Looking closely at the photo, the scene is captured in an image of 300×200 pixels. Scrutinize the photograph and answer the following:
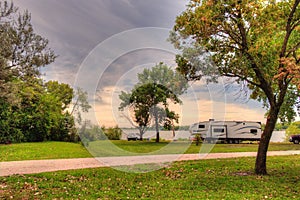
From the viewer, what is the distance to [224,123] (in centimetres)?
3362

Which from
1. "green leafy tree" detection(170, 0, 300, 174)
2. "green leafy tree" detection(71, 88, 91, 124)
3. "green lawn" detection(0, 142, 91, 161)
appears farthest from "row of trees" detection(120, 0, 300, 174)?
"green lawn" detection(0, 142, 91, 161)

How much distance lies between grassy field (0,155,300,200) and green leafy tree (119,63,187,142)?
384 cm

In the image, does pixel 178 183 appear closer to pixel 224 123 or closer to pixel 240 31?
pixel 240 31

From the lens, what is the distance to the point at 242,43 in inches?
443

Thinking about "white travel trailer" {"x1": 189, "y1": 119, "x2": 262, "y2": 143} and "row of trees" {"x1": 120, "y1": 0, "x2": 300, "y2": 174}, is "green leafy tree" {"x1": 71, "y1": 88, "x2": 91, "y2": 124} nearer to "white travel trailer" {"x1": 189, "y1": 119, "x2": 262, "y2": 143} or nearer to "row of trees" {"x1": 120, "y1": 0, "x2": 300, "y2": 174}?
"row of trees" {"x1": 120, "y1": 0, "x2": 300, "y2": 174}

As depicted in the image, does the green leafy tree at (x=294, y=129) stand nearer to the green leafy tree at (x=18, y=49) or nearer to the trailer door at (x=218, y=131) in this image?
the trailer door at (x=218, y=131)

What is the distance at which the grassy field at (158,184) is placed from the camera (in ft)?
25.2

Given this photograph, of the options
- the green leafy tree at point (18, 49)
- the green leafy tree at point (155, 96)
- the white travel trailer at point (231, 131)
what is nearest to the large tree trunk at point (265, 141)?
the green leafy tree at point (155, 96)

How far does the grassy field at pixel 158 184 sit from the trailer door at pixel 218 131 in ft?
68.9

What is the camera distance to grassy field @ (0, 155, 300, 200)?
7684 mm

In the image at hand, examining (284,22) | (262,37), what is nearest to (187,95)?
(262,37)

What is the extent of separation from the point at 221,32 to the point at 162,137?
7982mm

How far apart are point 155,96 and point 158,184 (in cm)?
792

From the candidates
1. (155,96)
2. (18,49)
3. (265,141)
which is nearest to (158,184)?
(265,141)
